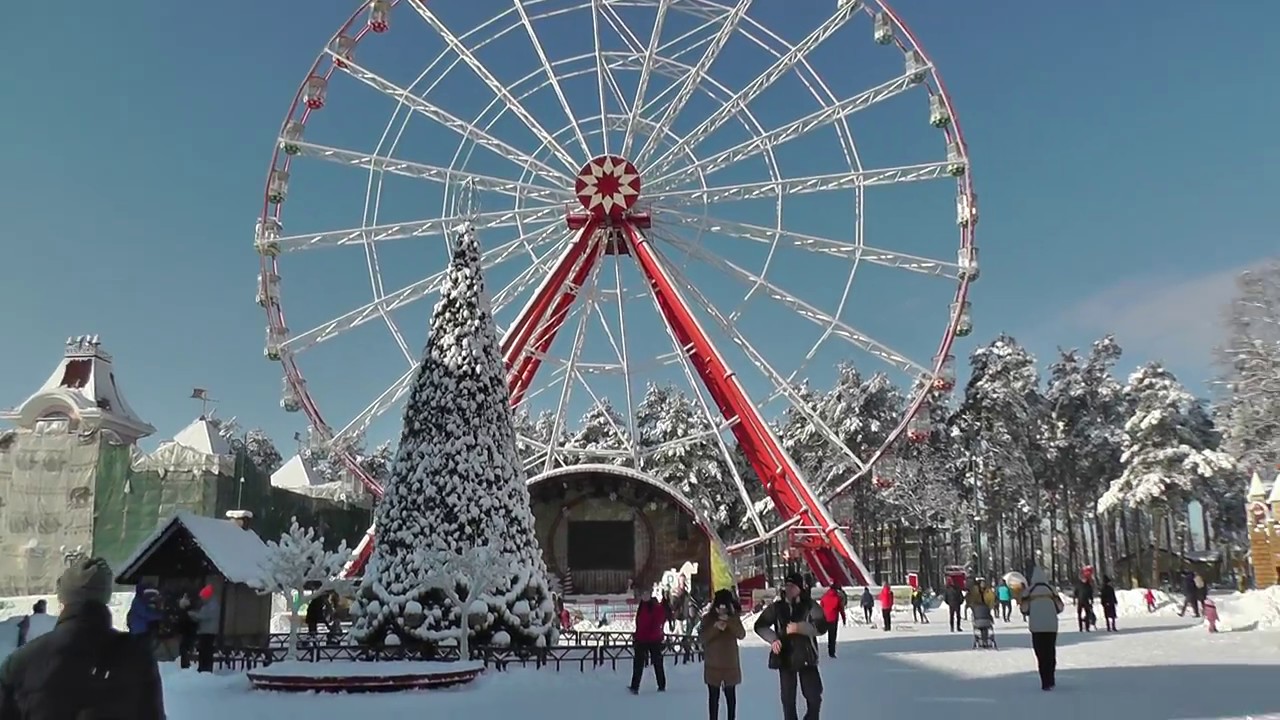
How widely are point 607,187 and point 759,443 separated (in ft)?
27.1

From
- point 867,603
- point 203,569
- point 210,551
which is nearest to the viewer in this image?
point 210,551

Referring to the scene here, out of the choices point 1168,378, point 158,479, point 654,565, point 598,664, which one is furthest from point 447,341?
point 1168,378

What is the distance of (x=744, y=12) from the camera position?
97.4ft

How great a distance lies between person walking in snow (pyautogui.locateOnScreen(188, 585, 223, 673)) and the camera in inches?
625

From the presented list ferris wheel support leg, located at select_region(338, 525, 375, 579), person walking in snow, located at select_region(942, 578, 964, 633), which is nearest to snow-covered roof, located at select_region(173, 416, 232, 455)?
ferris wheel support leg, located at select_region(338, 525, 375, 579)

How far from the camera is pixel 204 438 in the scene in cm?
4884

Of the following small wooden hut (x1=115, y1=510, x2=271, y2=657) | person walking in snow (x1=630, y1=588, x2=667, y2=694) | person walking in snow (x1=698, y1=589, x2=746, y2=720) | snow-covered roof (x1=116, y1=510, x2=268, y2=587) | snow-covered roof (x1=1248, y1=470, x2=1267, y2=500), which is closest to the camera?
person walking in snow (x1=698, y1=589, x2=746, y2=720)

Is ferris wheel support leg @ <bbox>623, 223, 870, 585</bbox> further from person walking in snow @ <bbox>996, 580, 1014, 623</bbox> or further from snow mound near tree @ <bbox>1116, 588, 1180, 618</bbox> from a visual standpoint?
snow mound near tree @ <bbox>1116, 588, 1180, 618</bbox>

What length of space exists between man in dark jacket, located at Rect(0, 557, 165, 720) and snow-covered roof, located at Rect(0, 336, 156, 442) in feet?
147

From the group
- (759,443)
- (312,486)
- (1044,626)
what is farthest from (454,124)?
(312,486)

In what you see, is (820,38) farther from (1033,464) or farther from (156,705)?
(1033,464)

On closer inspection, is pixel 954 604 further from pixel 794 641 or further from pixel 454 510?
pixel 794 641

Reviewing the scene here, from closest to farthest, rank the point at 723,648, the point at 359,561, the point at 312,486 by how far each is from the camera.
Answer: the point at 723,648 → the point at 359,561 → the point at 312,486

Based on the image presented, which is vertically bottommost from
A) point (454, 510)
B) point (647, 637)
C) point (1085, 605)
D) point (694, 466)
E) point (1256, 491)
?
point (647, 637)
